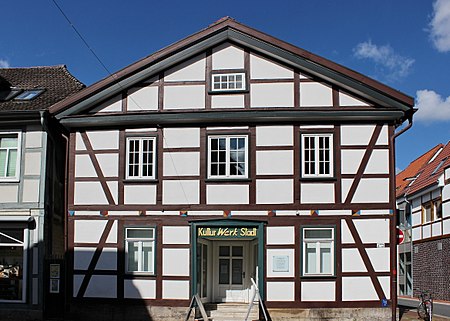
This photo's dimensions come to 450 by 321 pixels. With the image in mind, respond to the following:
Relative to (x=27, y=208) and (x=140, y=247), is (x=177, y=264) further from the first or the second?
(x=27, y=208)

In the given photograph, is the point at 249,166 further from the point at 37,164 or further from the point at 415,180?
the point at 415,180

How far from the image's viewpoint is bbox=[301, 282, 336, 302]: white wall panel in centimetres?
1719

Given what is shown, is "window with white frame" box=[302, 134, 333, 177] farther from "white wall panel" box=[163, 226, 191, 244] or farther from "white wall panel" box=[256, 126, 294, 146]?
"white wall panel" box=[163, 226, 191, 244]

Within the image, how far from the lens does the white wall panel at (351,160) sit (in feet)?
57.6

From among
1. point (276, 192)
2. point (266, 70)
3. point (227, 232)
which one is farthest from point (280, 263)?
point (266, 70)

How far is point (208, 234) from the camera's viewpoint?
17.8m

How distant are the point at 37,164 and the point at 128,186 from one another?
294 centimetres

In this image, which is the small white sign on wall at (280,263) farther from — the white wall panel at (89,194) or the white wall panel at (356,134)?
the white wall panel at (89,194)

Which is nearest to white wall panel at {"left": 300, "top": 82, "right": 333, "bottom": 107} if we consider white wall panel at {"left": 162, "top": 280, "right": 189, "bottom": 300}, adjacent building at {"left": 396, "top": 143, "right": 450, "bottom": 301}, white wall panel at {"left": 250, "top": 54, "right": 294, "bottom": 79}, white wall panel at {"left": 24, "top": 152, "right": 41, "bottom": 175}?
white wall panel at {"left": 250, "top": 54, "right": 294, "bottom": 79}

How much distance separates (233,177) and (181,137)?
6.42ft

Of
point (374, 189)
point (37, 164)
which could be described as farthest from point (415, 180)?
point (37, 164)

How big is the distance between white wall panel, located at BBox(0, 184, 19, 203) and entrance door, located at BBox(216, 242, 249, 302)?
6352mm

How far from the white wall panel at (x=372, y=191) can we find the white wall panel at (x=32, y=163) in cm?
938

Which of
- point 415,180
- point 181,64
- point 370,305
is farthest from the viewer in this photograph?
point 415,180
